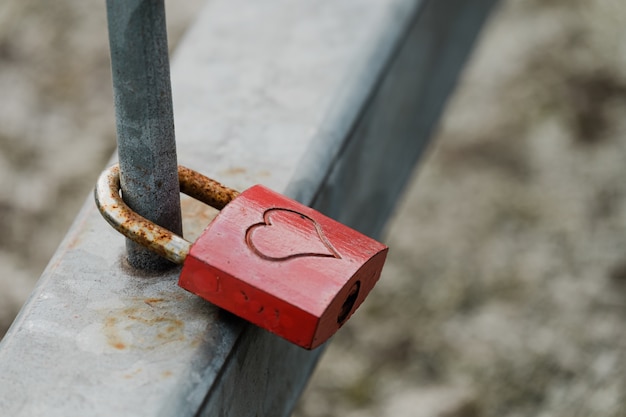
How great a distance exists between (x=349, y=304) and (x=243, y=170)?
0.39m

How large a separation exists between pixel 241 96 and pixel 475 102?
4.26ft

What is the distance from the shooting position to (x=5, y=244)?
2236mm

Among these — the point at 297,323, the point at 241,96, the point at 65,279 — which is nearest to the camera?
the point at 297,323

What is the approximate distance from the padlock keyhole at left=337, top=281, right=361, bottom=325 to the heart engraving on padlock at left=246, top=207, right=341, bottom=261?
0.05 meters

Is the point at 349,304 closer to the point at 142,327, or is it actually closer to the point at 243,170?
the point at 142,327

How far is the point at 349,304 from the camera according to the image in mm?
1082

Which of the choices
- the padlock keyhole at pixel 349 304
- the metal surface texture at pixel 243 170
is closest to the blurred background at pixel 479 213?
the metal surface texture at pixel 243 170

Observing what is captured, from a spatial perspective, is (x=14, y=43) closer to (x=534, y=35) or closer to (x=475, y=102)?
(x=475, y=102)

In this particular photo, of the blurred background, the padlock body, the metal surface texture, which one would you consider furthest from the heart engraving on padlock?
the blurred background

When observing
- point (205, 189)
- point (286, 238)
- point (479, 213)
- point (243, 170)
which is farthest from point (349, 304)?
point (479, 213)

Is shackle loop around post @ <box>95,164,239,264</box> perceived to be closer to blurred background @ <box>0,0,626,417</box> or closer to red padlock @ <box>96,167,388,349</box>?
red padlock @ <box>96,167,388,349</box>

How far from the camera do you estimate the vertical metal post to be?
0.93 meters

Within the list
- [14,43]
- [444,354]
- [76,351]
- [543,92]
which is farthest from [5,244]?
[543,92]

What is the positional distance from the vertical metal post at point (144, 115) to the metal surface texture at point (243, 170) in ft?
0.35
